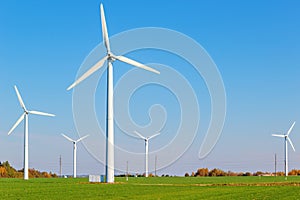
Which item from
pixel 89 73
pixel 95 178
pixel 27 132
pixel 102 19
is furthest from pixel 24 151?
pixel 102 19

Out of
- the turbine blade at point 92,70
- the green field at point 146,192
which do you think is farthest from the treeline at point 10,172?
the green field at point 146,192

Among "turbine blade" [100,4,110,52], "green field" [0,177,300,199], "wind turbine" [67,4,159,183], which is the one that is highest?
"turbine blade" [100,4,110,52]

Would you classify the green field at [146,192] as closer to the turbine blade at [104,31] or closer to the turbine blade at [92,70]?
the turbine blade at [92,70]

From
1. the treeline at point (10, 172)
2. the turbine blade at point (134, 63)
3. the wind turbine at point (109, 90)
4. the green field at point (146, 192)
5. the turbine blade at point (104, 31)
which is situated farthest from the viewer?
the treeline at point (10, 172)

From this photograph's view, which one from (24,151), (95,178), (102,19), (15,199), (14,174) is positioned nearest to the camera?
(15,199)

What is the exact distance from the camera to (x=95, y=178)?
88625 millimetres

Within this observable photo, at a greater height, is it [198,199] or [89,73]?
[89,73]

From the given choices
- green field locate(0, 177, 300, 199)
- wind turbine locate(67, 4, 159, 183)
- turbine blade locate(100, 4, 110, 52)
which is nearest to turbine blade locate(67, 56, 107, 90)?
wind turbine locate(67, 4, 159, 183)

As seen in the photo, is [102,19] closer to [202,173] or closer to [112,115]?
[112,115]

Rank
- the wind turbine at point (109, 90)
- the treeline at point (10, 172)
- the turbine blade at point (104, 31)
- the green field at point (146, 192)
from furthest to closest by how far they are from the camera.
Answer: the treeline at point (10, 172), the wind turbine at point (109, 90), the turbine blade at point (104, 31), the green field at point (146, 192)

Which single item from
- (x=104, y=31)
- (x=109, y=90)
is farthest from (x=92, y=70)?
(x=104, y=31)

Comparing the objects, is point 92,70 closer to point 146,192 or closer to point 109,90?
point 109,90

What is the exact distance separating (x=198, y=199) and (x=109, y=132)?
39.4 meters

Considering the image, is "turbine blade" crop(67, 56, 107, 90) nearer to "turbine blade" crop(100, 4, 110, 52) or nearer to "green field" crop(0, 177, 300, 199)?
"turbine blade" crop(100, 4, 110, 52)
